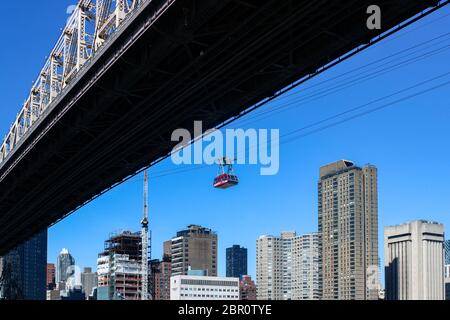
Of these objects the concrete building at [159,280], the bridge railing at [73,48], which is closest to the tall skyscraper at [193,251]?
the concrete building at [159,280]

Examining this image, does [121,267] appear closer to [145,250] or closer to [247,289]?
[145,250]

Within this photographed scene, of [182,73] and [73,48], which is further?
[73,48]

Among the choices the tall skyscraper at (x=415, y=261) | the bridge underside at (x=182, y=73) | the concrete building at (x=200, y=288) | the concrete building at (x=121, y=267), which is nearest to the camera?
the bridge underside at (x=182, y=73)

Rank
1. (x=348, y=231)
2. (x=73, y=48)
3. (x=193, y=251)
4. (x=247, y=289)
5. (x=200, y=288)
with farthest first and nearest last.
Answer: (x=193, y=251) < (x=348, y=231) < (x=247, y=289) < (x=200, y=288) < (x=73, y=48)

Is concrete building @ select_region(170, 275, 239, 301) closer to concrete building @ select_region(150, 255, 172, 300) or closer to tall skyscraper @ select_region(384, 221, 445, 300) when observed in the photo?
concrete building @ select_region(150, 255, 172, 300)

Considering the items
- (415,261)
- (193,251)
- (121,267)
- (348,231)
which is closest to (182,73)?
(121,267)

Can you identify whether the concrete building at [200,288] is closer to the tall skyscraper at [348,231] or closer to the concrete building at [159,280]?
the concrete building at [159,280]

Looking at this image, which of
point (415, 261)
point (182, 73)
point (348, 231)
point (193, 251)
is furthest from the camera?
point (193, 251)
